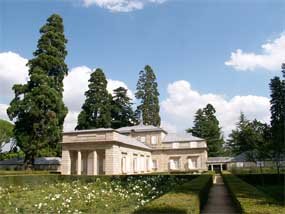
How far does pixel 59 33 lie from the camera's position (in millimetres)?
35031

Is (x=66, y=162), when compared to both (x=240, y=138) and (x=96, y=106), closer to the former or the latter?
(x=96, y=106)

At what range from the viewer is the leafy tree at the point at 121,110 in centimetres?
5703

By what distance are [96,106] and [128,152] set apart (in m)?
17.0

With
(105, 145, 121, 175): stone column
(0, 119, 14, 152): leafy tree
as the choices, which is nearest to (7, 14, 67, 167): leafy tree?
(105, 145, 121, 175): stone column

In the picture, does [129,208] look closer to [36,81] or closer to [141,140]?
[36,81]

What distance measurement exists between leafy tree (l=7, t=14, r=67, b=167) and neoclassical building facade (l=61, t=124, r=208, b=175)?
2.19 metres

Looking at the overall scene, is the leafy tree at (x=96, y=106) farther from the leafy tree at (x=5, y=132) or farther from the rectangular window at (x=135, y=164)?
the leafy tree at (x=5, y=132)

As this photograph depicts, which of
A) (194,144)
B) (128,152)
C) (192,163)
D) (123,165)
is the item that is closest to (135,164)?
(128,152)

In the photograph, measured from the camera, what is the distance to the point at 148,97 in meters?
56.0

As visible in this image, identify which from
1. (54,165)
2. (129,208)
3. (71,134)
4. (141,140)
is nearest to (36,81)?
(71,134)

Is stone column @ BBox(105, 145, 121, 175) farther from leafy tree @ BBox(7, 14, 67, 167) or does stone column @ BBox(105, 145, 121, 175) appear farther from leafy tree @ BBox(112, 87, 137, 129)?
leafy tree @ BBox(112, 87, 137, 129)

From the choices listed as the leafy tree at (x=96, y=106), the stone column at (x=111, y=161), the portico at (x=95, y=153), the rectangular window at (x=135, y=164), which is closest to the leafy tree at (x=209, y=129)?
the leafy tree at (x=96, y=106)

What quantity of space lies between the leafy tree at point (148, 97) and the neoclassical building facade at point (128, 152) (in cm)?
682

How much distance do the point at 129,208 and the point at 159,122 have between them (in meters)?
46.0
